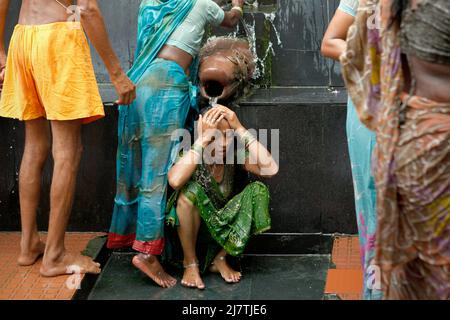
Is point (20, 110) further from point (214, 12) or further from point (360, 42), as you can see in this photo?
point (360, 42)

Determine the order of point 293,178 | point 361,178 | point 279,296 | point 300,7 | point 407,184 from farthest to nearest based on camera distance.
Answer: point 300,7 < point 293,178 < point 279,296 < point 361,178 < point 407,184

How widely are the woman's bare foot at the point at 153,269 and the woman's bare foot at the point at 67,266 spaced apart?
0.93ft

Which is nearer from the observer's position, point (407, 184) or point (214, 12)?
point (407, 184)

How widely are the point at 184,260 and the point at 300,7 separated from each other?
190 cm

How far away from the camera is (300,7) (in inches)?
247

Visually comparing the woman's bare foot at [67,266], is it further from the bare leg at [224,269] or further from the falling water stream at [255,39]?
the falling water stream at [255,39]

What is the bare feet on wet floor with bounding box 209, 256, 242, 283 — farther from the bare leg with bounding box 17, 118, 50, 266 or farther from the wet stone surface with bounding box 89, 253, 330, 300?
the bare leg with bounding box 17, 118, 50, 266

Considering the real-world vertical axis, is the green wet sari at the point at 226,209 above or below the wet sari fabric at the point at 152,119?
below

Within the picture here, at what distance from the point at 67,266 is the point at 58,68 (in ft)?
3.73

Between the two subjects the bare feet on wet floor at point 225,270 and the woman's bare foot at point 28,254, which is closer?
the bare feet on wet floor at point 225,270

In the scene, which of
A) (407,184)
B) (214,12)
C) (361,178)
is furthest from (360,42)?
(214,12)

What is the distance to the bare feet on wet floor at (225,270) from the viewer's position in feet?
18.1

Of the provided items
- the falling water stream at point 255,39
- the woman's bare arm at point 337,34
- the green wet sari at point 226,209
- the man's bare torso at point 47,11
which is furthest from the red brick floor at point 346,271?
the man's bare torso at point 47,11

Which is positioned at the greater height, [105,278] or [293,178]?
[293,178]
